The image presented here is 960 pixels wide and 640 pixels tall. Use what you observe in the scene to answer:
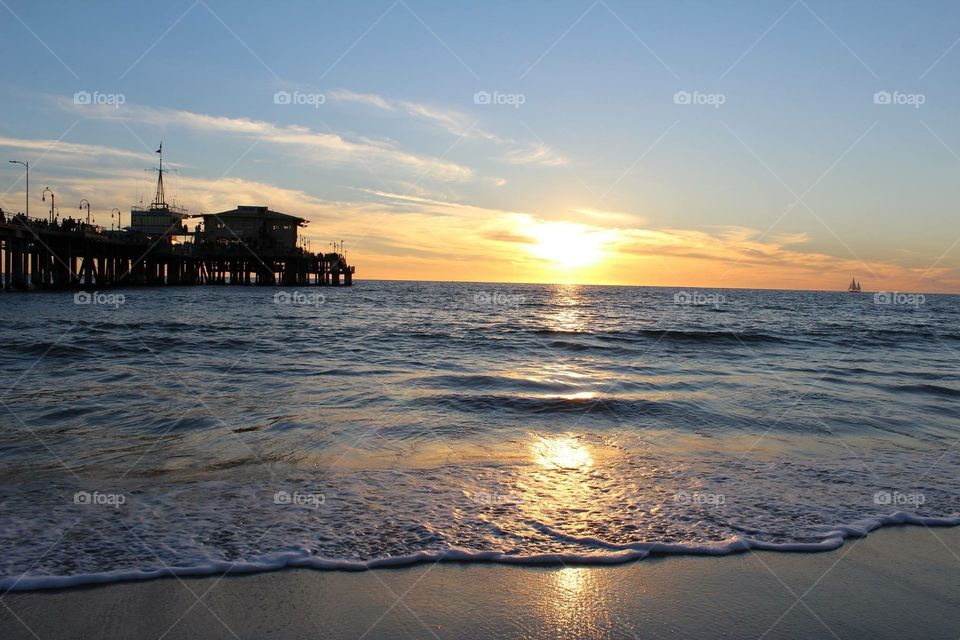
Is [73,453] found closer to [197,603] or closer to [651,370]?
[197,603]

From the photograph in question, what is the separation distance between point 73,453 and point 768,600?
7878 millimetres

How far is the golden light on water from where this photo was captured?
25.3 feet

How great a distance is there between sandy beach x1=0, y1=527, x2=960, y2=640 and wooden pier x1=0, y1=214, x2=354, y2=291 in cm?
5032

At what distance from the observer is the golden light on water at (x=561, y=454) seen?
7.72m

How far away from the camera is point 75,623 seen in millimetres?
3775
